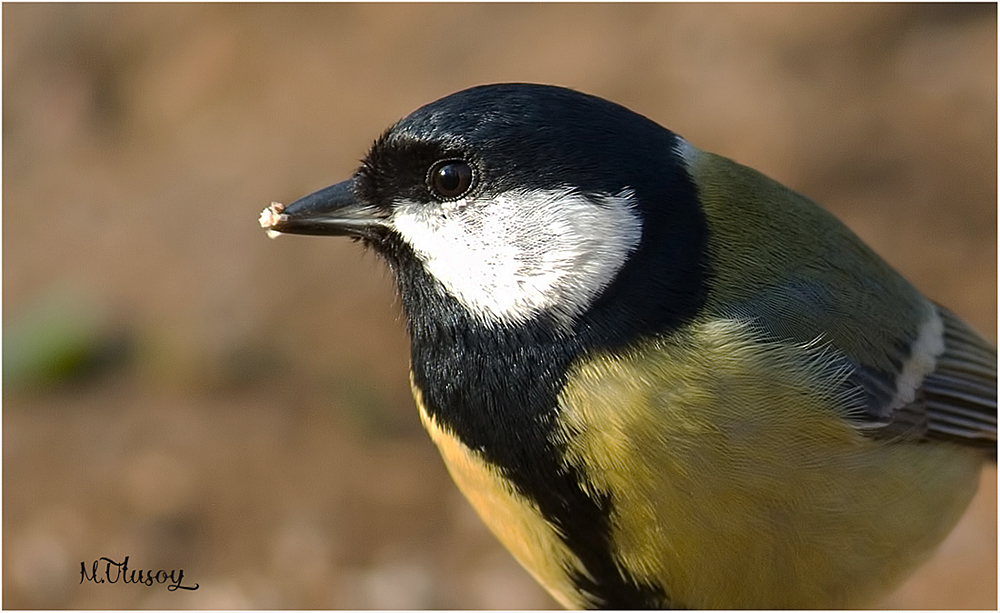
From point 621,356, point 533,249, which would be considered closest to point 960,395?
point 621,356

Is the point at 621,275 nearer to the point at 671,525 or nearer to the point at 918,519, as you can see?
the point at 671,525

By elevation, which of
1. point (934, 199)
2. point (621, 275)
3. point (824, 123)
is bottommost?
point (621, 275)

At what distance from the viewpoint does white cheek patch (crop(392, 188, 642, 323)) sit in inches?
66.2

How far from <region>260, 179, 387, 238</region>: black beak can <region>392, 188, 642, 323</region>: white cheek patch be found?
0.14 m

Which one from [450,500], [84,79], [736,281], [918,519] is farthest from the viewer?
[84,79]

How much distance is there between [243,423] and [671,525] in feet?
9.00

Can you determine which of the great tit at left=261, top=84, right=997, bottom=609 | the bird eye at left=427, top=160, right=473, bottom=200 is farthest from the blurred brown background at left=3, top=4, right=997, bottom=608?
the bird eye at left=427, top=160, right=473, bottom=200

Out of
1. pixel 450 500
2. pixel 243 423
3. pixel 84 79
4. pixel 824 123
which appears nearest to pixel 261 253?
pixel 243 423

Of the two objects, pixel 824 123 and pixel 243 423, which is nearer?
pixel 243 423

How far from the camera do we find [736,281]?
5.91 feet

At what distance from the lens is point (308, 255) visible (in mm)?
4512
